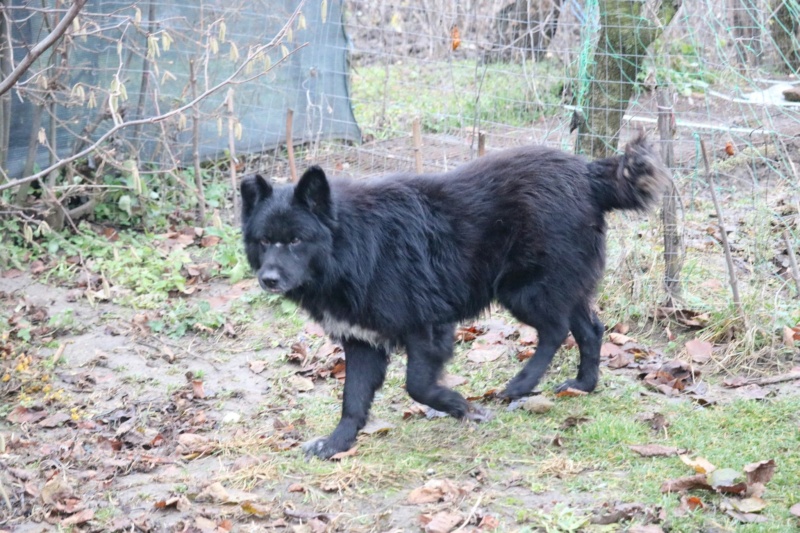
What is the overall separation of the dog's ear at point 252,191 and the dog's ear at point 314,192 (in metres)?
0.20

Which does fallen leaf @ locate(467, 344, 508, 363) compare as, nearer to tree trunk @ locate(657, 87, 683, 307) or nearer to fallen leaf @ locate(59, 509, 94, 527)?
tree trunk @ locate(657, 87, 683, 307)

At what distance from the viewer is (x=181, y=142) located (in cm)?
895

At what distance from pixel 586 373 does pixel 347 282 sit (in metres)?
1.72

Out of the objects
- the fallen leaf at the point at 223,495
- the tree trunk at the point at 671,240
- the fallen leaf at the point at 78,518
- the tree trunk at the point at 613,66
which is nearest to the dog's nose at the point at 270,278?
the fallen leaf at the point at 223,495

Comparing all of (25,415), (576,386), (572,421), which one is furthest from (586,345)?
(25,415)

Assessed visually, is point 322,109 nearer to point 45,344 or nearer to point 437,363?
point 45,344

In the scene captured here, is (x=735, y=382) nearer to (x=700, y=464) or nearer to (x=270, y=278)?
(x=700, y=464)

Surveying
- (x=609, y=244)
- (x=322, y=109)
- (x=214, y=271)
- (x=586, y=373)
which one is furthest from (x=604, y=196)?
(x=322, y=109)

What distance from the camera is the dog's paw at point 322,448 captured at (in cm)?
470

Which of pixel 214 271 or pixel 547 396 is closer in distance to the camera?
pixel 547 396

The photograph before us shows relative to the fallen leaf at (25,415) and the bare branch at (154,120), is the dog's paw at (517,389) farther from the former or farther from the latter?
the fallen leaf at (25,415)

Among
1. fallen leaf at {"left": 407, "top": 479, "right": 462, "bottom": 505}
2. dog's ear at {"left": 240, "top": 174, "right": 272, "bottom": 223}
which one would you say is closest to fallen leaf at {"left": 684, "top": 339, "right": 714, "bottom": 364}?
fallen leaf at {"left": 407, "top": 479, "right": 462, "bottom": 505}

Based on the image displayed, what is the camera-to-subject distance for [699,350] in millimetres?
5539

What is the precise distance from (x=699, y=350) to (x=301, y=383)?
278 cm
